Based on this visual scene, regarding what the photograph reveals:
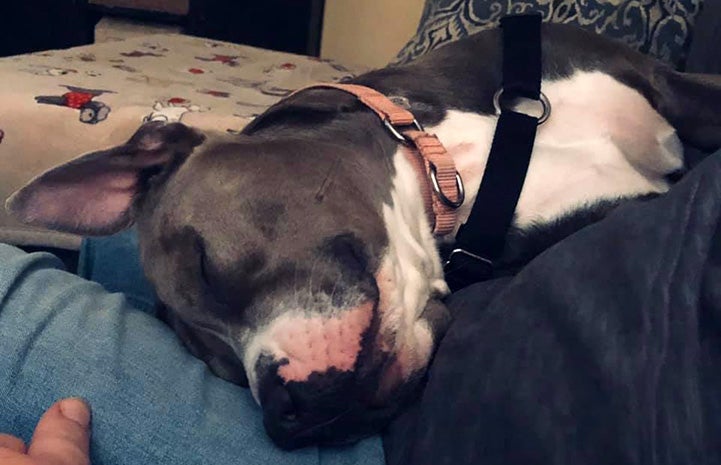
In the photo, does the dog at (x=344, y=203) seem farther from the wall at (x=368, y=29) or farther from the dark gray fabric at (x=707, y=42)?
the wall at (x=368, y=29)

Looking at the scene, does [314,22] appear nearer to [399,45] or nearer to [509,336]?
[399,45]


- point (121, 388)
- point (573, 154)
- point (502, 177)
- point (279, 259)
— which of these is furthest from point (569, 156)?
point (121, 388)

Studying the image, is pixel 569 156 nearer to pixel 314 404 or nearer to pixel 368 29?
pixel 314 404

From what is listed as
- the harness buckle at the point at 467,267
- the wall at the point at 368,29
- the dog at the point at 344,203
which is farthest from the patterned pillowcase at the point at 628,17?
the wall at the point at 368,29

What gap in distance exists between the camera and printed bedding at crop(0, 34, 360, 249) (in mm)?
2062

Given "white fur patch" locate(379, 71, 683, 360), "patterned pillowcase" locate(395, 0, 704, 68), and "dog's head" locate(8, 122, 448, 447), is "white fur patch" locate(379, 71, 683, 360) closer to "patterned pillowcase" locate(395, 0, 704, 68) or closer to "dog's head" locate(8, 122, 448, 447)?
"dog's head" locate(8, 122, 448, 447)

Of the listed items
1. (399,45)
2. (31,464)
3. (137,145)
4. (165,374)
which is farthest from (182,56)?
(31,464)


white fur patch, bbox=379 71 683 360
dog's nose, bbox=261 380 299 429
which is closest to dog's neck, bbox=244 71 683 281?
white fur patch, bbox=379 71 683 360

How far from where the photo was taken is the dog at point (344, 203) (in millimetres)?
982

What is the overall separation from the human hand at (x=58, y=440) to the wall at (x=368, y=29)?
10.9 feet

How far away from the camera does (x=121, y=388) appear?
0.92m

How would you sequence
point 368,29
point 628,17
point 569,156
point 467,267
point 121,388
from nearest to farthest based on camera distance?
point 121,388 < point 467,267 < point 569,156 < point 628,17 < point 368,29

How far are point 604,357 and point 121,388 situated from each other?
54 centimetres

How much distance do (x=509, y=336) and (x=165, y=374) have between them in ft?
1.39
